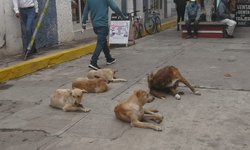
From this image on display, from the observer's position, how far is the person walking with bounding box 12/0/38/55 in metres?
10.7

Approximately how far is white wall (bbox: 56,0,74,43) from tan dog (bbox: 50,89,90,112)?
21.5 feet

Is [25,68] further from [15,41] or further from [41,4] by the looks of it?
[41,4]

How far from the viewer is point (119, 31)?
13070 mm

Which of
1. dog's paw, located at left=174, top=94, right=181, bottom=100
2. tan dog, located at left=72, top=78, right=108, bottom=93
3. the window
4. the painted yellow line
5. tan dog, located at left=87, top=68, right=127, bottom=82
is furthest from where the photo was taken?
the window

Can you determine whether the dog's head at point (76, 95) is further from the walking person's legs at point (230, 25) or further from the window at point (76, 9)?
the walking person's legs at point (230, 25)

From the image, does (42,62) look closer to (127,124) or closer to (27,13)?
(27,13)

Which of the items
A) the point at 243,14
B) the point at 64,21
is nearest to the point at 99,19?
the point at 64,21

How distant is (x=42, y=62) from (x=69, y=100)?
376 centimetres

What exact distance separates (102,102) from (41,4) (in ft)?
19.5

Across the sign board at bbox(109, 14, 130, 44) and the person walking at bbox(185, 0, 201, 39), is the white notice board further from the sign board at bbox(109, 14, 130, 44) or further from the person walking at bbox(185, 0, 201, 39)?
the person walking at bbox(185, 0, 201, 39)

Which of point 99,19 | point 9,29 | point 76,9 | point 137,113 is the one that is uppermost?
point 76,9

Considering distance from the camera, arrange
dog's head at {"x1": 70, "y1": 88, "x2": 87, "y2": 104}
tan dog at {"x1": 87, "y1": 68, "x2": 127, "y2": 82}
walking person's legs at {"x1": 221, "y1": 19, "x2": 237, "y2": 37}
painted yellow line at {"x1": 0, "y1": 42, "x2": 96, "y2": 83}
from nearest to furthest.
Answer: dog's head at {"x1": 70, "y1": 88, "x2": 87, "y2": 104} < tan dog at {"x1": 87, "y1": 68, "x2": 127, "y2": 82} < painted yellow line at {"x1": 0, "y1": 42, "x2": 96, "y2": 83} < walking person's legs at {"x1": 221, "y1": 19, "x2": 237, "y2": 37}

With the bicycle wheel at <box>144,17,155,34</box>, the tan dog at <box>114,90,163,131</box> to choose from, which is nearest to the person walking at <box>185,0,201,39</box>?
the bicycle wheel at <box>144,17,155,34</box>

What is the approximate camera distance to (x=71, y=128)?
19.1 feet
